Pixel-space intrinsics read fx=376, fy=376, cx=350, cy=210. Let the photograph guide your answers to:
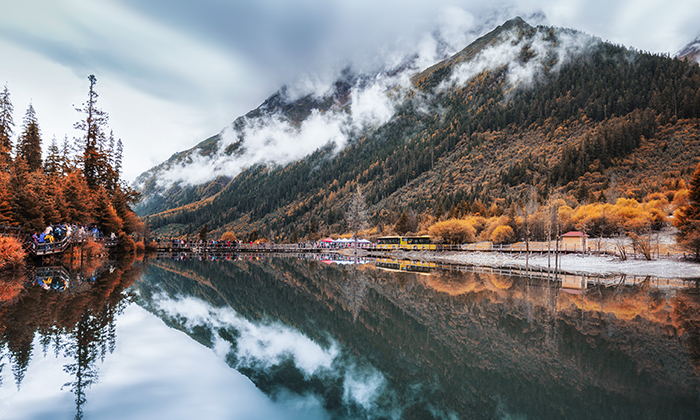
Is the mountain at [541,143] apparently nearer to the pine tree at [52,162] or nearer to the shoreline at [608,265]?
the shoreline at [608,265]

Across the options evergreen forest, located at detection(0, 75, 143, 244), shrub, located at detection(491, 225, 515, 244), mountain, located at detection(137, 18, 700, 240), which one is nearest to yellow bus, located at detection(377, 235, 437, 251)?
shrub, located at detection(491, 225, 515, 244)

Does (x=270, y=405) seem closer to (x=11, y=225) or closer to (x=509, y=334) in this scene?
(x=509, y=334)

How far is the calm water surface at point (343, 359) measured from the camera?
5.81 metres

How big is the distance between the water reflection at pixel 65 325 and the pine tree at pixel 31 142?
30549 mm

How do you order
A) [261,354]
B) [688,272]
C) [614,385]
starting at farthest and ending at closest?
[688,272], [261,354], [614,385]

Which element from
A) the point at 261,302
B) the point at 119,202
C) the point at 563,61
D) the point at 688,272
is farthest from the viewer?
the point at 563,61

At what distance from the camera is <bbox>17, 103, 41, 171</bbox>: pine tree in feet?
129

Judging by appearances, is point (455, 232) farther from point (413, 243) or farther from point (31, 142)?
point (31, 142)

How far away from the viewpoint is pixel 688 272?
1057 inches

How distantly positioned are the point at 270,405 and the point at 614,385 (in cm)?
607

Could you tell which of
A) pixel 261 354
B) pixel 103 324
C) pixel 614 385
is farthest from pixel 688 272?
pixel 103 324

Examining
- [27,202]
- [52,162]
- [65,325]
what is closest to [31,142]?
[52,162]

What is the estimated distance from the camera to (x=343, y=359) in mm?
8375

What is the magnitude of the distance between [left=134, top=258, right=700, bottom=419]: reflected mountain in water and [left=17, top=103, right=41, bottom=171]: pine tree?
34163mm
